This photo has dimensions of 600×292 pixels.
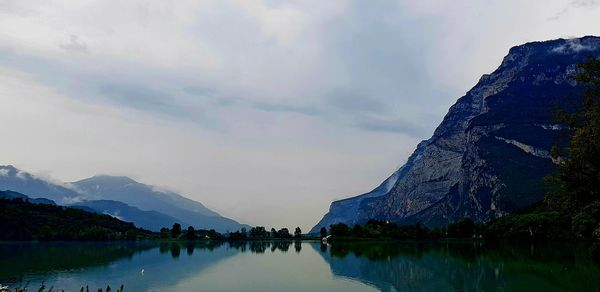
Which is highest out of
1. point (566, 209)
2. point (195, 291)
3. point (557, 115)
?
point (557, 115)

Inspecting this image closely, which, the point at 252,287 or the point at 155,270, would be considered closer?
the point at 252,287

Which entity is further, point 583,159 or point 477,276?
point 477,276

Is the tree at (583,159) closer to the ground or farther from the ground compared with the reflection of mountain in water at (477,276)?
farther from the ground

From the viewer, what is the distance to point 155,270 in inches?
3031

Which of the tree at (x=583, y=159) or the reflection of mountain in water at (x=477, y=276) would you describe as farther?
the reflection of mountain in water at (x=477, y=276)

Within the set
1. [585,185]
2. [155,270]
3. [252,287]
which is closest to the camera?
[585,185]

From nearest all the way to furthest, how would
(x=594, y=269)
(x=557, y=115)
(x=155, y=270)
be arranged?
(x=557, y=115) < (x=594, y=269) < (x=155, y=270)

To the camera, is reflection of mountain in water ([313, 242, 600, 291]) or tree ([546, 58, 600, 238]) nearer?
tree ([546, 58, 600, 238])

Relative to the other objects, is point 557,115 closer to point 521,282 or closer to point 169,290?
point 521,282

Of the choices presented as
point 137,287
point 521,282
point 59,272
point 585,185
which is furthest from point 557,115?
point 59,272

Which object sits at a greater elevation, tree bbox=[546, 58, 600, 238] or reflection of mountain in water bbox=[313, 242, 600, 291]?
tree bbox=[546, 58, 600, 238]

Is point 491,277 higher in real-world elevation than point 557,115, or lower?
lower

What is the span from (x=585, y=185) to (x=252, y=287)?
36.9 m

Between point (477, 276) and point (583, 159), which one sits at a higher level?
point (583, 159)
